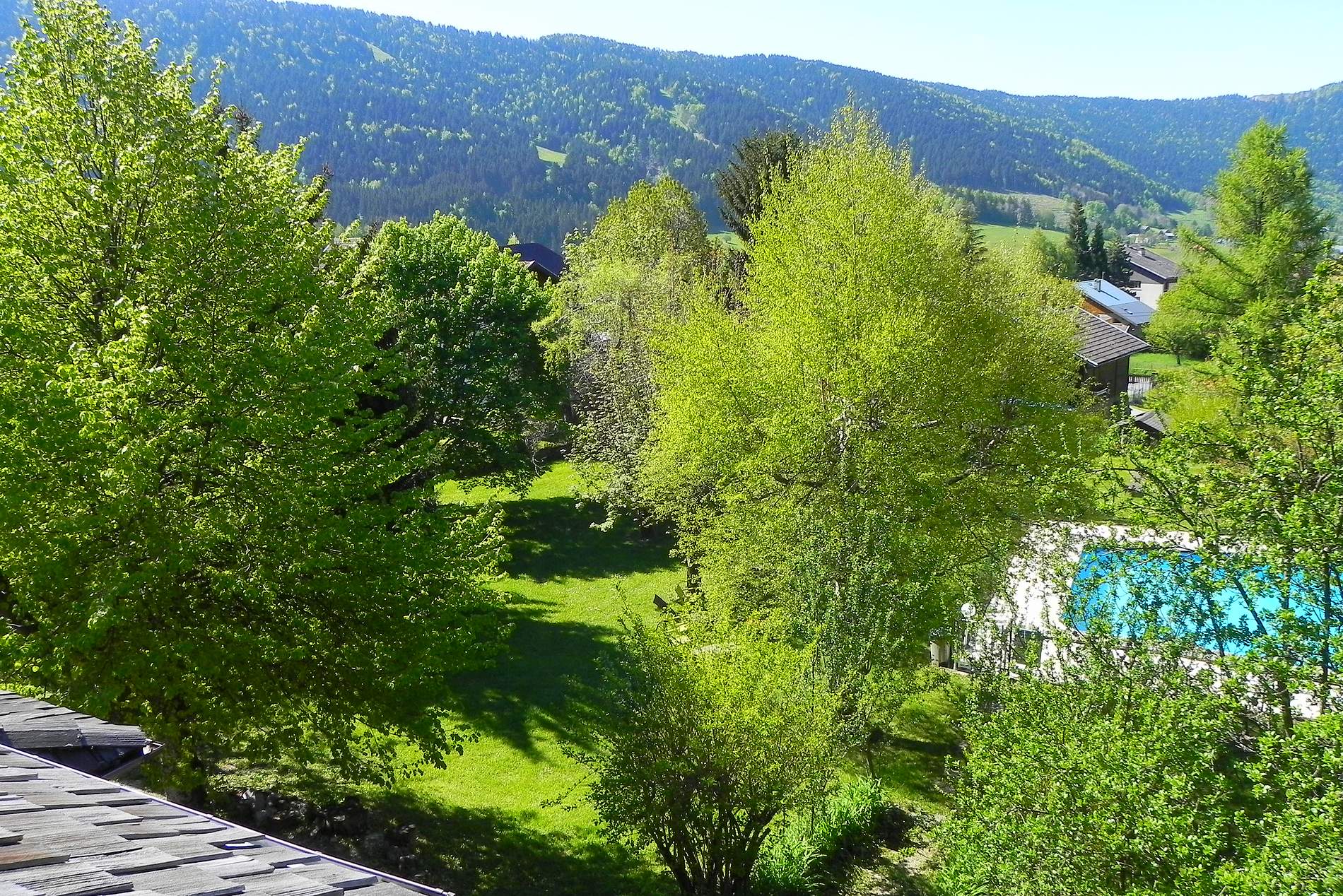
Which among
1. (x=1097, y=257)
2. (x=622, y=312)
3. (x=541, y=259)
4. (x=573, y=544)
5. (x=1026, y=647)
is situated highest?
(x=1097, y=257)

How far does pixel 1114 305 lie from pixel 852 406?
6891cm

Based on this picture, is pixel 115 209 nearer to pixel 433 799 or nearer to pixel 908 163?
pixel 433 799

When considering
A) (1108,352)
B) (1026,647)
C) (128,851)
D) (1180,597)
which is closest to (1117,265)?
(1108,352)

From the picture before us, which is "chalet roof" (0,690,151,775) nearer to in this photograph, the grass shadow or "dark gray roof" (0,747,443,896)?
"dark gray roof" (0,747,443,896)

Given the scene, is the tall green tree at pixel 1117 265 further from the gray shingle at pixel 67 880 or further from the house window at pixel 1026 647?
the gray shingle at pixel 67 880

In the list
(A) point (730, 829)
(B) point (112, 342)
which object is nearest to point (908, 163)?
(A) point (730, 829)

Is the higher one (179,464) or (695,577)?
(179,464)

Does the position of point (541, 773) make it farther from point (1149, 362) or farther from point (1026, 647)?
point (1149, 362)

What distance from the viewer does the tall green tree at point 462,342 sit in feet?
87.8

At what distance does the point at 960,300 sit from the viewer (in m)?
20.1

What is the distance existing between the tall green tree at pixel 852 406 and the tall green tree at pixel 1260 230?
1762cm

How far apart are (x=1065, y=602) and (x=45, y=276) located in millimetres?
12928

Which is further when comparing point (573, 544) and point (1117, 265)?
point (1117, 265)

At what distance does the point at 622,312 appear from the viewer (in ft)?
92.5
